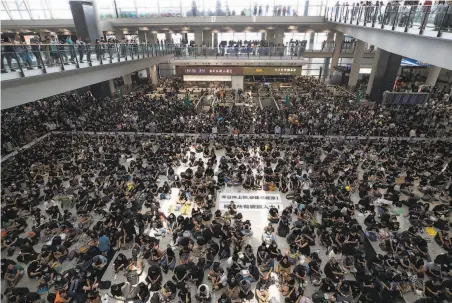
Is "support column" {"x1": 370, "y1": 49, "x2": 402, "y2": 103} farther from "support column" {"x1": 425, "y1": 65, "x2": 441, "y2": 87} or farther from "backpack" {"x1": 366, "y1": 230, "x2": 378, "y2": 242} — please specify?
"backpack" {"x1": 366, "y1": 230, "x2": 378, "y2": 242}

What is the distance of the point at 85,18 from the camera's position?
1986 centimetres

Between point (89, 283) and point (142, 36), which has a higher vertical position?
point (142, 36)

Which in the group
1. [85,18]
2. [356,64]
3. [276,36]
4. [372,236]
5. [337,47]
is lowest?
[372,236]

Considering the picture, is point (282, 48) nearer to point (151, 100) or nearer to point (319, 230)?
point (151, 100)

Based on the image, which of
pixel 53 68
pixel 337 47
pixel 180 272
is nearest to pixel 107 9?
pixel 53 68

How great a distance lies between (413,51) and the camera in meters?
11.1

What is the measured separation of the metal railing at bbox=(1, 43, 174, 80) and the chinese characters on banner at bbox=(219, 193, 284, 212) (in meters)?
8.96

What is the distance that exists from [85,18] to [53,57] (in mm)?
11656

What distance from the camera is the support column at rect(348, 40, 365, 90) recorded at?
25644 mm

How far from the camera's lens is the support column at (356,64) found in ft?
84.1

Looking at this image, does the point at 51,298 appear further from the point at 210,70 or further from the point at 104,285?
the point at 210,70

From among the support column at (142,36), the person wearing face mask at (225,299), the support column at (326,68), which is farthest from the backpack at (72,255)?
the support column at (326,68)

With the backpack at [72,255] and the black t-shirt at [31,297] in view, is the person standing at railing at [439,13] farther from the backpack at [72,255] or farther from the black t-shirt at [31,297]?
the black t-shirt at [31,297]

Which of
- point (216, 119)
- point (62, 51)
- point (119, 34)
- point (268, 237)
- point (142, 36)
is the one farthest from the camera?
point (142, 36)
